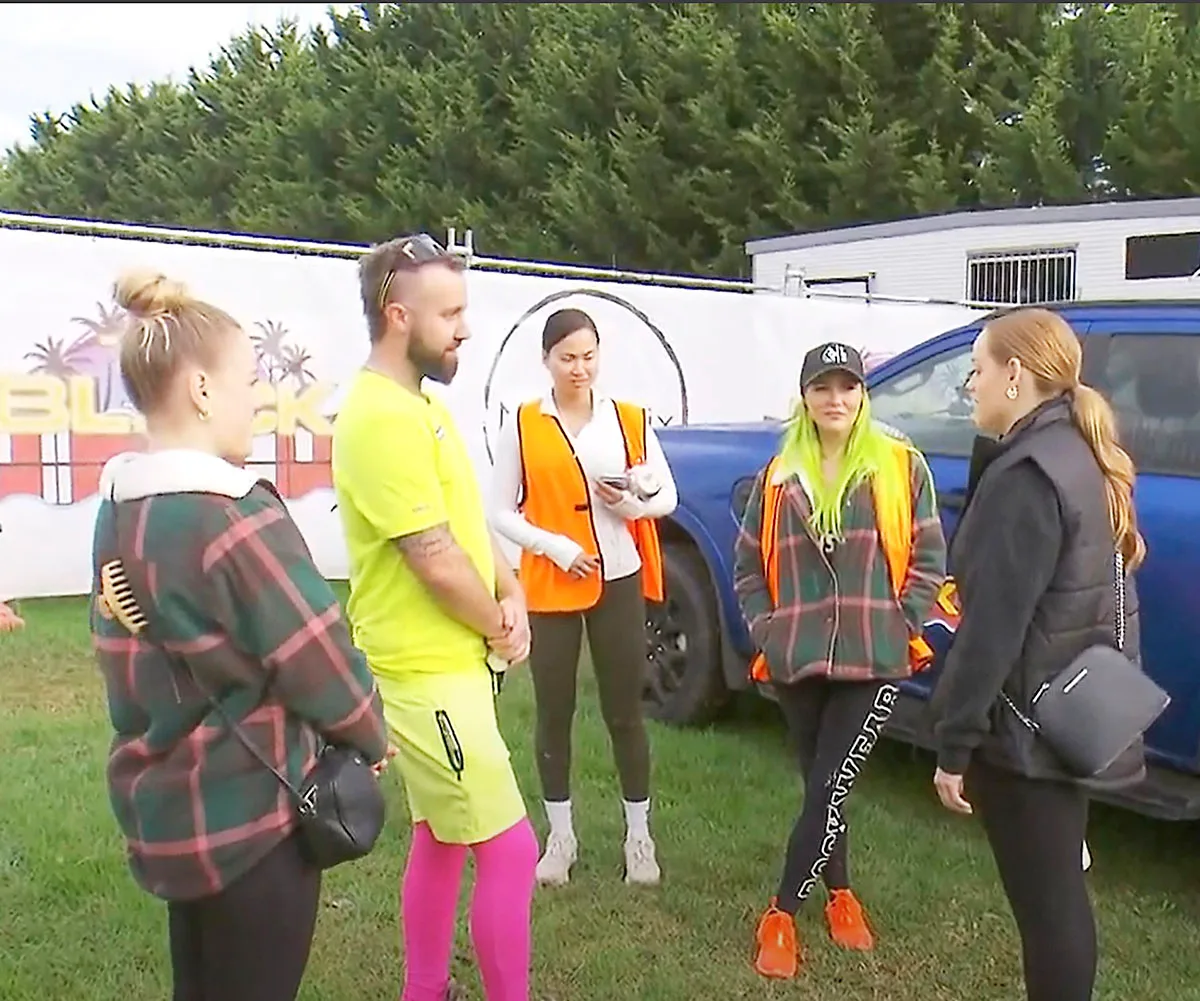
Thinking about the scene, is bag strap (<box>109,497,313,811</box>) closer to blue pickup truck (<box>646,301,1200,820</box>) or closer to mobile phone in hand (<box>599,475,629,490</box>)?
mobile phone in hand (<box>599,475,629,490</box>)

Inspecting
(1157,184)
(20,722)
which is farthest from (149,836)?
(1157,184)

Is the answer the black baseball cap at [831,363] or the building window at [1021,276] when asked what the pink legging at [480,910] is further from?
the building window at [1021,276]

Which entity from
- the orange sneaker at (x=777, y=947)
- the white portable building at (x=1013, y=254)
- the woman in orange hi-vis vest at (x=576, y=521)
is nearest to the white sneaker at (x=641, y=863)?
the woman in orange hi-vis vest at (x=576, y=521)

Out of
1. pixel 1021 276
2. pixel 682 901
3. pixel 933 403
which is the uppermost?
pixel 1021 276

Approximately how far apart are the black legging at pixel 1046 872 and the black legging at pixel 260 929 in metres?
1.42

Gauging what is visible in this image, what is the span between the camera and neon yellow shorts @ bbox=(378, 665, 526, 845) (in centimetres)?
282

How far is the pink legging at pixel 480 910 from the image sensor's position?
293 centimetres

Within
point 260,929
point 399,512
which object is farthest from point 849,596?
point 260,929

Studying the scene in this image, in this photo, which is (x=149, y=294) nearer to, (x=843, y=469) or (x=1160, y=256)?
(x=843, y=469)

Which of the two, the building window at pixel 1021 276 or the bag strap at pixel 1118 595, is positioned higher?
the building window at pixel 1021 276

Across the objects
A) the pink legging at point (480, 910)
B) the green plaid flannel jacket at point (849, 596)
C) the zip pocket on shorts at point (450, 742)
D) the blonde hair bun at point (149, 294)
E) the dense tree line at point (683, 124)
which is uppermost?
the dense tree line at point (683, 124)

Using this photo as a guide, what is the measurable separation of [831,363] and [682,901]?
1738 millimetres

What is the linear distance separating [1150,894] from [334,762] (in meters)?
3.12

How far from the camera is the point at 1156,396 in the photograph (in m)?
4.29
